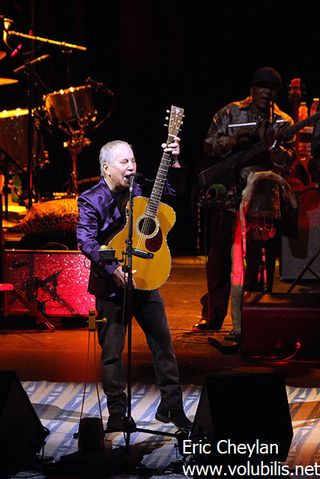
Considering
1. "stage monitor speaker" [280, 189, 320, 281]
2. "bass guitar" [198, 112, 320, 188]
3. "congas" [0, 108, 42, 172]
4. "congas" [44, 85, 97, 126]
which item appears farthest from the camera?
"congas" [0, 108, 42, 172]

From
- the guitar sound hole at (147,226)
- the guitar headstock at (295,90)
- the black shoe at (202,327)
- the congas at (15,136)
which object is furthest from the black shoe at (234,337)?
the congas at (15,136)

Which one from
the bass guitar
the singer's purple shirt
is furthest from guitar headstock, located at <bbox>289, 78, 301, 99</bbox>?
the singer's purple shirt

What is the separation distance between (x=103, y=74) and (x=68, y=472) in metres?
8.40

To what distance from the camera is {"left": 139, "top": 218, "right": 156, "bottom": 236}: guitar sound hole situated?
21.2 ft

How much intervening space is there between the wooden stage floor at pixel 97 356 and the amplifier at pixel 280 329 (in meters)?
0.10

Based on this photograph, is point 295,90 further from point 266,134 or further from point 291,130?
point 291,130

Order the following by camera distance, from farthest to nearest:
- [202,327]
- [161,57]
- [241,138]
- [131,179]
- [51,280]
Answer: [161,57] < [51,280] < [202,327] < [241,138] < [131,179]

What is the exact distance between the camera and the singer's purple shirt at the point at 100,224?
6.35 m

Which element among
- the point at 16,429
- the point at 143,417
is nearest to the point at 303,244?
the point at 143,417

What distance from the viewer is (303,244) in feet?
37.5

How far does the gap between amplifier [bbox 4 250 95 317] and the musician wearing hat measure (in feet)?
3.76

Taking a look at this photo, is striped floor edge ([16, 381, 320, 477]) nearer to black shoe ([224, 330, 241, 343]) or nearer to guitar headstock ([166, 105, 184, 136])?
black shoe ([224, 330, 241, 343])

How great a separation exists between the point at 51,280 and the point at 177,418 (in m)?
3.11

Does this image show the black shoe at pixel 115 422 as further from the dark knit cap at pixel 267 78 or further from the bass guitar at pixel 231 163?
the dark knit cap at pixel 267 78
